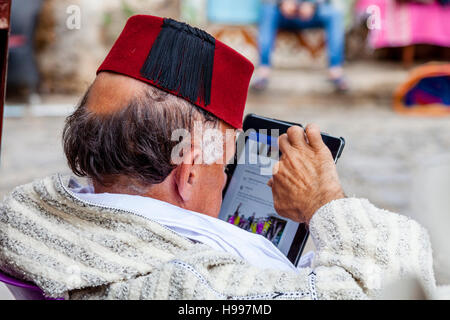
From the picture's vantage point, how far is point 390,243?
0.77 meters

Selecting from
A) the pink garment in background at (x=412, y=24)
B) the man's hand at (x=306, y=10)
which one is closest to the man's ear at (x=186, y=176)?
the man's hand at (x=306, y=10)

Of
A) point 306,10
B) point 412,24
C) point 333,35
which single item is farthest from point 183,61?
point 412,24

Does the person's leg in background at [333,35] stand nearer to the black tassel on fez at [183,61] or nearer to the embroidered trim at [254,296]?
the black tassel on fez at [183,61]

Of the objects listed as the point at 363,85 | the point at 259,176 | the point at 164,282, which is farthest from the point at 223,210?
the point at 363,85

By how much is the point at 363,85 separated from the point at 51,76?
3.15 m

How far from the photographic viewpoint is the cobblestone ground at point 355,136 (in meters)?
3.08

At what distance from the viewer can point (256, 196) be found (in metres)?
1.08

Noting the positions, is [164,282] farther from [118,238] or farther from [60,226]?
[60,226]

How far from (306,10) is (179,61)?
4.23 metres

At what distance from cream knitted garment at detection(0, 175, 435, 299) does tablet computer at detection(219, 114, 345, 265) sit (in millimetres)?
201

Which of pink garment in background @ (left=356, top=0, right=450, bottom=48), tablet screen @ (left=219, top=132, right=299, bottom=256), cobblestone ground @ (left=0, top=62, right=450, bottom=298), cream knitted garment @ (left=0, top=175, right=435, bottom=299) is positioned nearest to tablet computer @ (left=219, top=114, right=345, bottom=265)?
tablet screen @ (left=219, top=132, right=299, bottom=256)

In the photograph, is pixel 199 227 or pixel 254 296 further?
pixel 199 227

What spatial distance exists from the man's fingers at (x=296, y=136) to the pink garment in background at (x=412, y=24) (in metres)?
4.49

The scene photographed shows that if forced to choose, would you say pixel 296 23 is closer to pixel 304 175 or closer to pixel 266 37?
pixel 266 37
